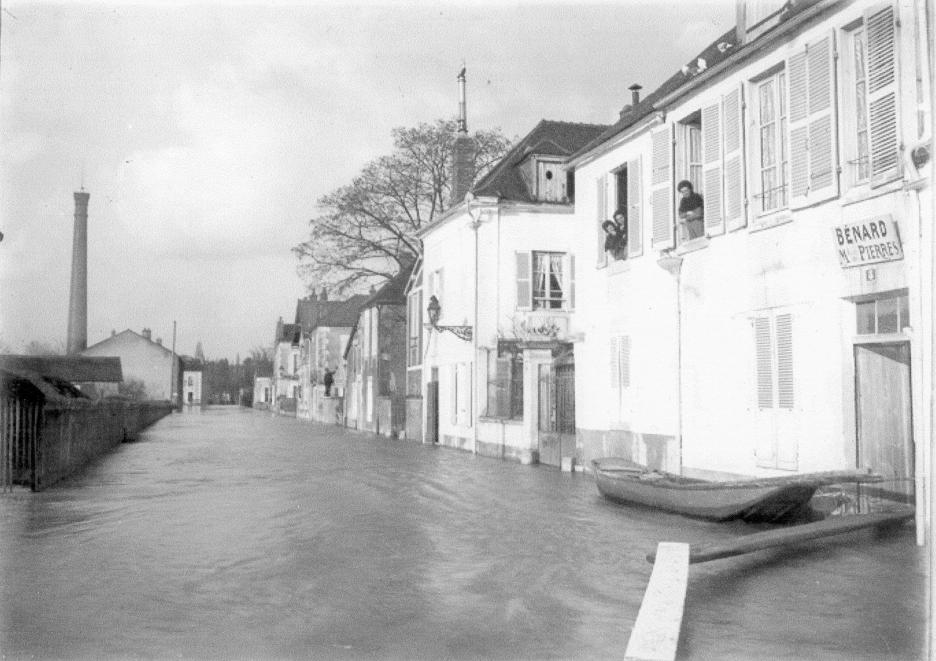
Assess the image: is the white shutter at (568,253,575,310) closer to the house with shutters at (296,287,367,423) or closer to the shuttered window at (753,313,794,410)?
the shuttered window at (753,313,794,410)

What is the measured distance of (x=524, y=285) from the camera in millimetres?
28141

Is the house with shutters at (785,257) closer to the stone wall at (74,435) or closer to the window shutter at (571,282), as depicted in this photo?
the window shutter at (571,282)

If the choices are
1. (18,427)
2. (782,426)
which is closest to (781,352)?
(782,426)

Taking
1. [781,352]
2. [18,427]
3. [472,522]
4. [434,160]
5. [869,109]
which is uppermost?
[434,160]

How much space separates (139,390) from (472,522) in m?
70.5

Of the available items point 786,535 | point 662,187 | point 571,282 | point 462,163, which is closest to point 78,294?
point 462,163

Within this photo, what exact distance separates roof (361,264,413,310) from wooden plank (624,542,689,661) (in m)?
34.6

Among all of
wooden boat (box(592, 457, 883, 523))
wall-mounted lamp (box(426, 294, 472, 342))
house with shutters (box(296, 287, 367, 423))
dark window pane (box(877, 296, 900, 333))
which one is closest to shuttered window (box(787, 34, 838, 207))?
dark window pane (box(877, 296, 900, 333))

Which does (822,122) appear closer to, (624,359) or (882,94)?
(882,94)

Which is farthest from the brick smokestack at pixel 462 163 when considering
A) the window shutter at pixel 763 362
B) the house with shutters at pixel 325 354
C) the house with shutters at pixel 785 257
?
the house with shutters at pixel 325 354

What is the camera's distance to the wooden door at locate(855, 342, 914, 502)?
11.2 m

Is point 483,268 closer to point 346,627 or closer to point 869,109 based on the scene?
point 869,109

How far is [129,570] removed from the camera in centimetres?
892

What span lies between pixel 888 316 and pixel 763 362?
2.49 metres
